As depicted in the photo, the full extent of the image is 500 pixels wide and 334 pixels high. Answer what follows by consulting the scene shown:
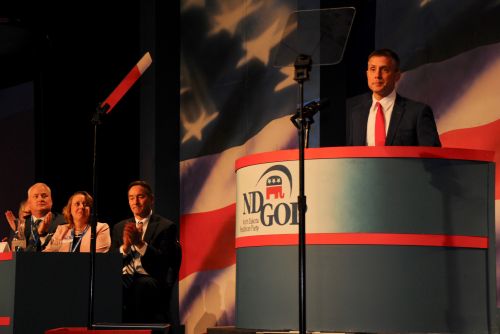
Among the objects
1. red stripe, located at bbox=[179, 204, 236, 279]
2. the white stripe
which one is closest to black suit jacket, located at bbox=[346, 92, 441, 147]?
the white stripe

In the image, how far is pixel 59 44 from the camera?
9.02m

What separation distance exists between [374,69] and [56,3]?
18.4 ft

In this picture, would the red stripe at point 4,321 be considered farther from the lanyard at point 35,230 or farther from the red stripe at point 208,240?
the red stripe at point 208,240

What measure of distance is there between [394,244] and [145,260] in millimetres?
2812

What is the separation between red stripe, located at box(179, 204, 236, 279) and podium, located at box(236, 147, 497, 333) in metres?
4.03

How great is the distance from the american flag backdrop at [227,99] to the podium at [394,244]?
8.58 ft

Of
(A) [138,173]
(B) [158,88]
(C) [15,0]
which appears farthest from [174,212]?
(C) [15,0]

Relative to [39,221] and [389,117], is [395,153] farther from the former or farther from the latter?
[39,221]

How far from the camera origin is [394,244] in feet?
11.8

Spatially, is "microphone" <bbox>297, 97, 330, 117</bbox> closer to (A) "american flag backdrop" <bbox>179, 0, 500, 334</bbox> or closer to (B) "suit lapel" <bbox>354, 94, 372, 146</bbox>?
(B) "suit lapel" <bbox>354, 94, 372, 146</bbox>

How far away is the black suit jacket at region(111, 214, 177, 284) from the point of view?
6055 millimetres

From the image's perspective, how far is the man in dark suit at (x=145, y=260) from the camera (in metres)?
5.98

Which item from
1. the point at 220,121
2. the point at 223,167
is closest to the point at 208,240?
the point at 223,167

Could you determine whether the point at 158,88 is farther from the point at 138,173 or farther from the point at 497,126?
the point at 497,126
